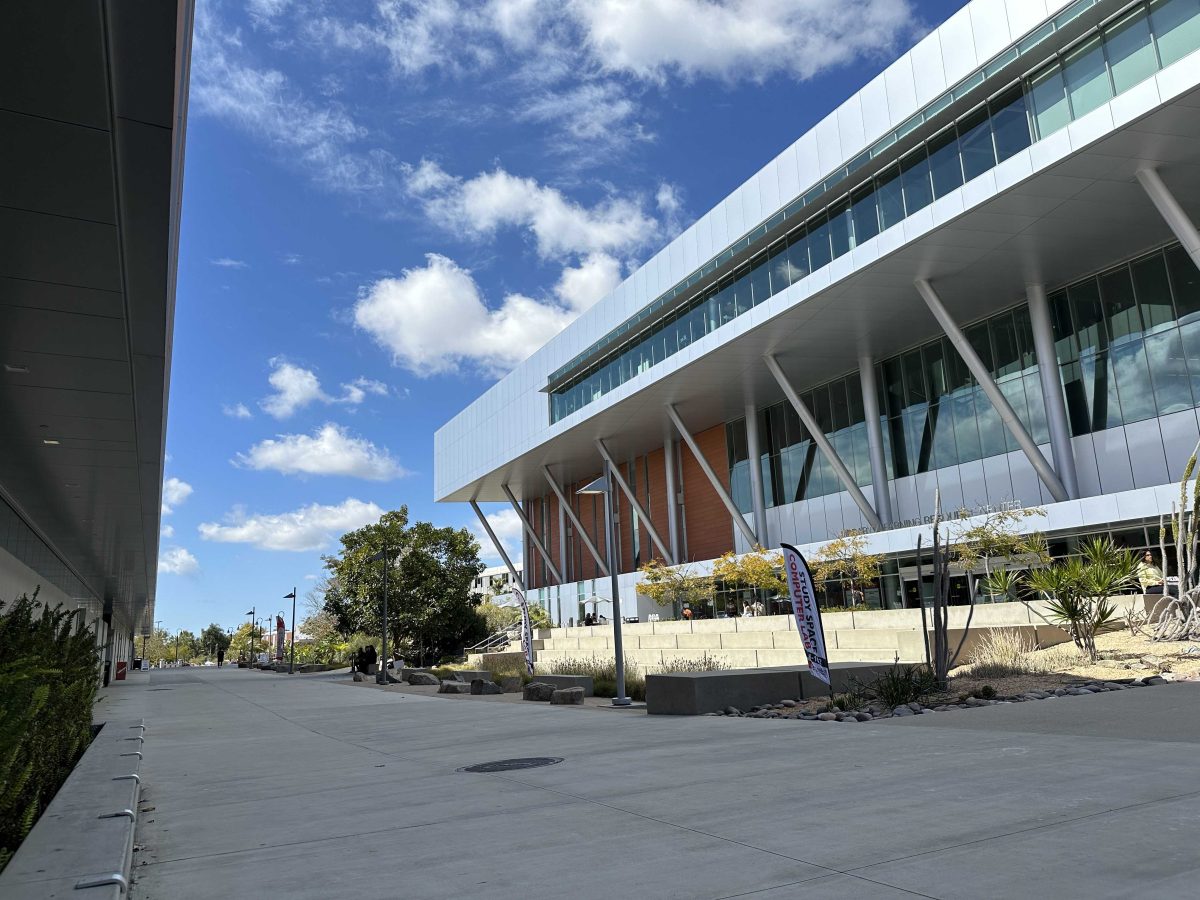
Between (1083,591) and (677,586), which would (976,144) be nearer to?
(1083,591)

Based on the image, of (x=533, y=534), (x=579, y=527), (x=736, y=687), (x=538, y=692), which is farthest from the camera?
(x=533, y=534)

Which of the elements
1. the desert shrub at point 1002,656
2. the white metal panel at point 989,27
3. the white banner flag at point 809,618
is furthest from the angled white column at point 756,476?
the white banner flag at point 809,618

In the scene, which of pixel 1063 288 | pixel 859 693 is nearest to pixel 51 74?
pixel 859 693

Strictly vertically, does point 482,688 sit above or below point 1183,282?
A: below

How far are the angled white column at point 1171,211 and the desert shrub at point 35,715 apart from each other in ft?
85.1

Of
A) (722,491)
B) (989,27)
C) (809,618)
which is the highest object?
(989,27)

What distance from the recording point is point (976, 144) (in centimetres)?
2502

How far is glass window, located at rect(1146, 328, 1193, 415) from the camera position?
2670cm

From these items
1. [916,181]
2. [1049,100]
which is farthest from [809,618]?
[916,181]

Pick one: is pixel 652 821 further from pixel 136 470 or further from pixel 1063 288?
pixel 1063 288

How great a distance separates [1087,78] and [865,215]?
7.55 meters

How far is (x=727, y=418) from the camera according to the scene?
155 feet

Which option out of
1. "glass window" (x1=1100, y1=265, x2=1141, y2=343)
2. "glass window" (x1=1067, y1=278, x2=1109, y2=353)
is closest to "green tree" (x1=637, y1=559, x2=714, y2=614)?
"glass window" (x1=1067, y1=278, x2=1109, y2=353)

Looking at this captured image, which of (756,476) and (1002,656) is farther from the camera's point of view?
(756,476)
